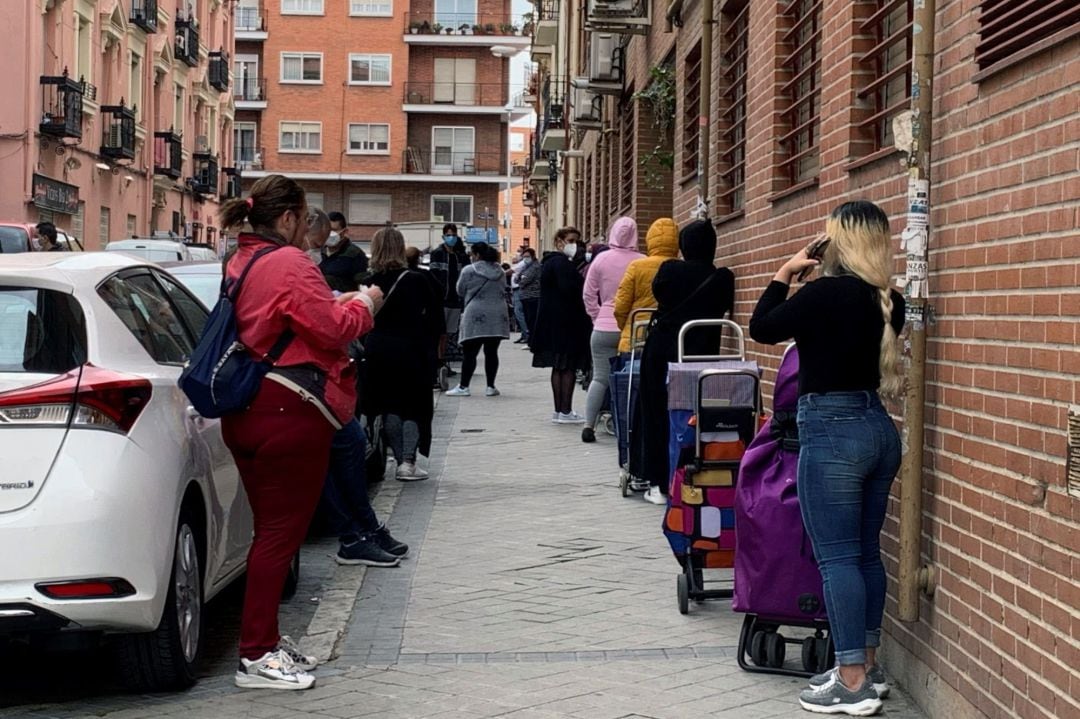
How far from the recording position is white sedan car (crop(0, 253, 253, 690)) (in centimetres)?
522

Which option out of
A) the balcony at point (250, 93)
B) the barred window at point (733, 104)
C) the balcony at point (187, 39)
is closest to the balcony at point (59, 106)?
the balcony at point (187, 39)

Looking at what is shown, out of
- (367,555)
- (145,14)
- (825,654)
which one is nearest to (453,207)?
(145,14)

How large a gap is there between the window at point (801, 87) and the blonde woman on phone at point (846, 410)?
3.08 metres

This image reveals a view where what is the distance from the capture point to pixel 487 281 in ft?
59.4

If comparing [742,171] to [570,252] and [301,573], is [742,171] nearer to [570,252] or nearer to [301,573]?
[301,573]

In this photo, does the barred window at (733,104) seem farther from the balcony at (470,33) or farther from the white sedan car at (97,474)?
the balcony at (470,33)

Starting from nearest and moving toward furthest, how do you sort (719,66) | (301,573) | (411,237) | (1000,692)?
(1000,692) < (301,573) < (719,66) < (411,237)

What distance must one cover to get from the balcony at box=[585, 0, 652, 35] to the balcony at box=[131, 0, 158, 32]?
1019 inches

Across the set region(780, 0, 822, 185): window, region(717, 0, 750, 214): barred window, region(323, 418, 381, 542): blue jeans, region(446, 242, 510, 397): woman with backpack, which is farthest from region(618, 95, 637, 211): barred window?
region(323, 418, 381, 542): blue jeans

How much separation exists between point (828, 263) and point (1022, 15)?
43.4 inches

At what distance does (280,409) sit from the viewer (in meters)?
5.92

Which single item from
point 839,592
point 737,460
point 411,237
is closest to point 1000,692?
point 839,592

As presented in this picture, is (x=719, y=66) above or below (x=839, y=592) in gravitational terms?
above

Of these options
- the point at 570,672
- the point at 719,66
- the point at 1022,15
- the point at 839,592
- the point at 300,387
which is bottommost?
the point at 570,672
